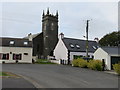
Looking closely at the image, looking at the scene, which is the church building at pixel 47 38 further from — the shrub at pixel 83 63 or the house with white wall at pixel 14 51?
the shrub at pixel 83 63

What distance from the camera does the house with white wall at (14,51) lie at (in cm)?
3716

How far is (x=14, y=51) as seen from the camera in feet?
124

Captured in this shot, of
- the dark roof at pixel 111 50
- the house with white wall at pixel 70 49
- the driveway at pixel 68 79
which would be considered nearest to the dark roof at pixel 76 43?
the house with white wall at pixel 70 49

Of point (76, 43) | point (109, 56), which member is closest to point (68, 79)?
point (109, 56)

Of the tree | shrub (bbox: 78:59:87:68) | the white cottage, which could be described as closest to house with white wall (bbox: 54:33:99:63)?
shrub (bbox: 78:59:87:68)

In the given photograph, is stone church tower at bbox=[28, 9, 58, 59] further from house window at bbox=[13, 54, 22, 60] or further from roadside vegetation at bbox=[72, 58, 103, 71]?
roadside vegetation at bbox=[72, 58, 103, 71]

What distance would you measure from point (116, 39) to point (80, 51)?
61.2ft

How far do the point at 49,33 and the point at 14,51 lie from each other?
26.4 metres

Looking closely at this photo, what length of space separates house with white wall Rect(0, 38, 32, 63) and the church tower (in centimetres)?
2354

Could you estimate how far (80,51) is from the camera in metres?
43.4

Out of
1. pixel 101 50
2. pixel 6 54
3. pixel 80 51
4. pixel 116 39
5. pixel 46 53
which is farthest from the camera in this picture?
pixel 46 53

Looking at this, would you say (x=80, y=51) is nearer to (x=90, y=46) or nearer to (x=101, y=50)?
(x=90, y=46)

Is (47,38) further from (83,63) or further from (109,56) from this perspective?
(109,56)

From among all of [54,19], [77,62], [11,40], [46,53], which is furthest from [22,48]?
[54,19]
